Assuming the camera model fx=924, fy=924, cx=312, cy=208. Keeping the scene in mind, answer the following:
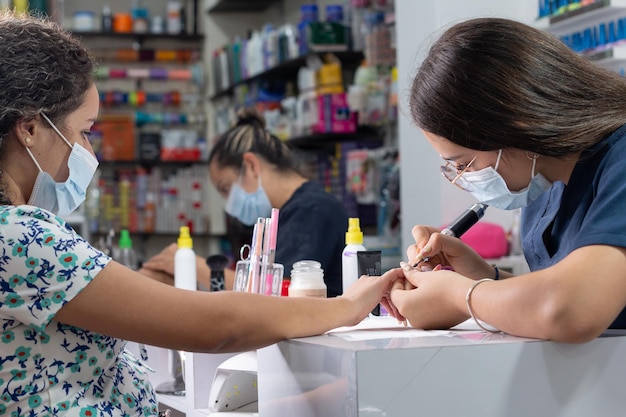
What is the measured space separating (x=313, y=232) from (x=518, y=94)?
1.87 metres

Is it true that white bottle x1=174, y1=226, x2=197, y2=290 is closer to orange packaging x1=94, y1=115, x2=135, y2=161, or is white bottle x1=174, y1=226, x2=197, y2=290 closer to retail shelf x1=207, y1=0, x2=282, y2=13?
orange packaging x1=94, y1=115, x2=135, y2=161

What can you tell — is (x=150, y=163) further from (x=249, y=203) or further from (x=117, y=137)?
(x=249, y=203)

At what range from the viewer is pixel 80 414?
1.58 meters

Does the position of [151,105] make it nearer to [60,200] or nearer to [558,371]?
[60,200]

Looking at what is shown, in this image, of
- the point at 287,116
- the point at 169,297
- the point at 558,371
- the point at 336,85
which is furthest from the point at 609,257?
the point at 287,116

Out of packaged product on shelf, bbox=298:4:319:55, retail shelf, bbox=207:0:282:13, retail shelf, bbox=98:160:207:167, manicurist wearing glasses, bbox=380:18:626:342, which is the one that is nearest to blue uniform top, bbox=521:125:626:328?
manicurist wearing glasses, bbox=380:18:626:342

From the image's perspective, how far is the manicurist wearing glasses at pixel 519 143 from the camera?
152 centimetres

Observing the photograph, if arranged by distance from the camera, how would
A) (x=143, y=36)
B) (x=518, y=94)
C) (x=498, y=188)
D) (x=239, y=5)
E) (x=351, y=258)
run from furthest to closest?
(x=143, y=36), (x=239, y=5), (x=351, y=258), (x=498, y=188), (x=518, y=94)

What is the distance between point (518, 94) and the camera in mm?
1641

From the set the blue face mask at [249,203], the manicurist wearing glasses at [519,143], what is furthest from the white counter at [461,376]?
the blue face mask at [249,203]

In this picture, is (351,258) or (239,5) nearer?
(351,258)

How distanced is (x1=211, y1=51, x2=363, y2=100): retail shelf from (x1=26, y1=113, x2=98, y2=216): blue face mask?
405 centimetres

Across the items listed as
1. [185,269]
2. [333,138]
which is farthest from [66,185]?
[333,138]

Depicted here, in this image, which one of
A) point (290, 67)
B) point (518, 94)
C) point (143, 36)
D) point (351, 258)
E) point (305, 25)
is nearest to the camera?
point (518, 94)
